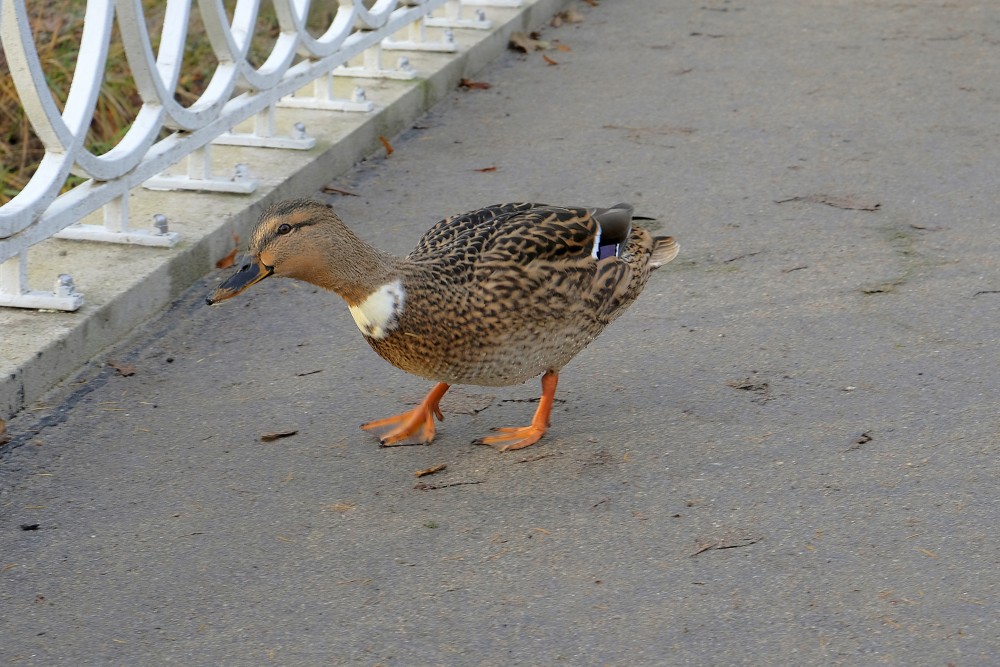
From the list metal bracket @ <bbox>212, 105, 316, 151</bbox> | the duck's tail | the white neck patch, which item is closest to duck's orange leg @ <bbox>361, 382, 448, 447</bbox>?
the white neck patch

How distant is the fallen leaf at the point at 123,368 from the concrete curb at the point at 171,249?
0.07 metres

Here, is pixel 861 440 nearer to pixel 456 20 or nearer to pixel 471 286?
pixel 471 286

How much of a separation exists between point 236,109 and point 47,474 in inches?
80.4

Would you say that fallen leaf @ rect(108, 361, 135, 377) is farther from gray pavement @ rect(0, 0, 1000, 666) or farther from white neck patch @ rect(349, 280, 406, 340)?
white neck patch @ rect(349, 280, 406, 340)

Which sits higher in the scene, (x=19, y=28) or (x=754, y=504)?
(x=19, y=28)

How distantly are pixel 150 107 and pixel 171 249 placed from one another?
18.6 inches

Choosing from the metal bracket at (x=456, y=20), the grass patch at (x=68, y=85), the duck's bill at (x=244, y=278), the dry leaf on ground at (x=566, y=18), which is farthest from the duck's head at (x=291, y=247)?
the dry leaf on ground at (x=566, y=18)

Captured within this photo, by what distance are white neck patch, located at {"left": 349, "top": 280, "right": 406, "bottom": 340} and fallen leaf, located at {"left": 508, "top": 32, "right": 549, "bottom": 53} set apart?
4492mm

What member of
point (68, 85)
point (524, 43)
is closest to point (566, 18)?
point (524, 43)

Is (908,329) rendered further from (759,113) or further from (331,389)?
(759,113)

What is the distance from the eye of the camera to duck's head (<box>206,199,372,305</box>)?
348 centimetres

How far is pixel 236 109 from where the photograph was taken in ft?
17.1

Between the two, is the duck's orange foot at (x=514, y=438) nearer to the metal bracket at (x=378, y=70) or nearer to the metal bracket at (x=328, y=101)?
the metal bracket at (x=328, y=101)

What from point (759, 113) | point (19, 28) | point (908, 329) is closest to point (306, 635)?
point (19, 28)
